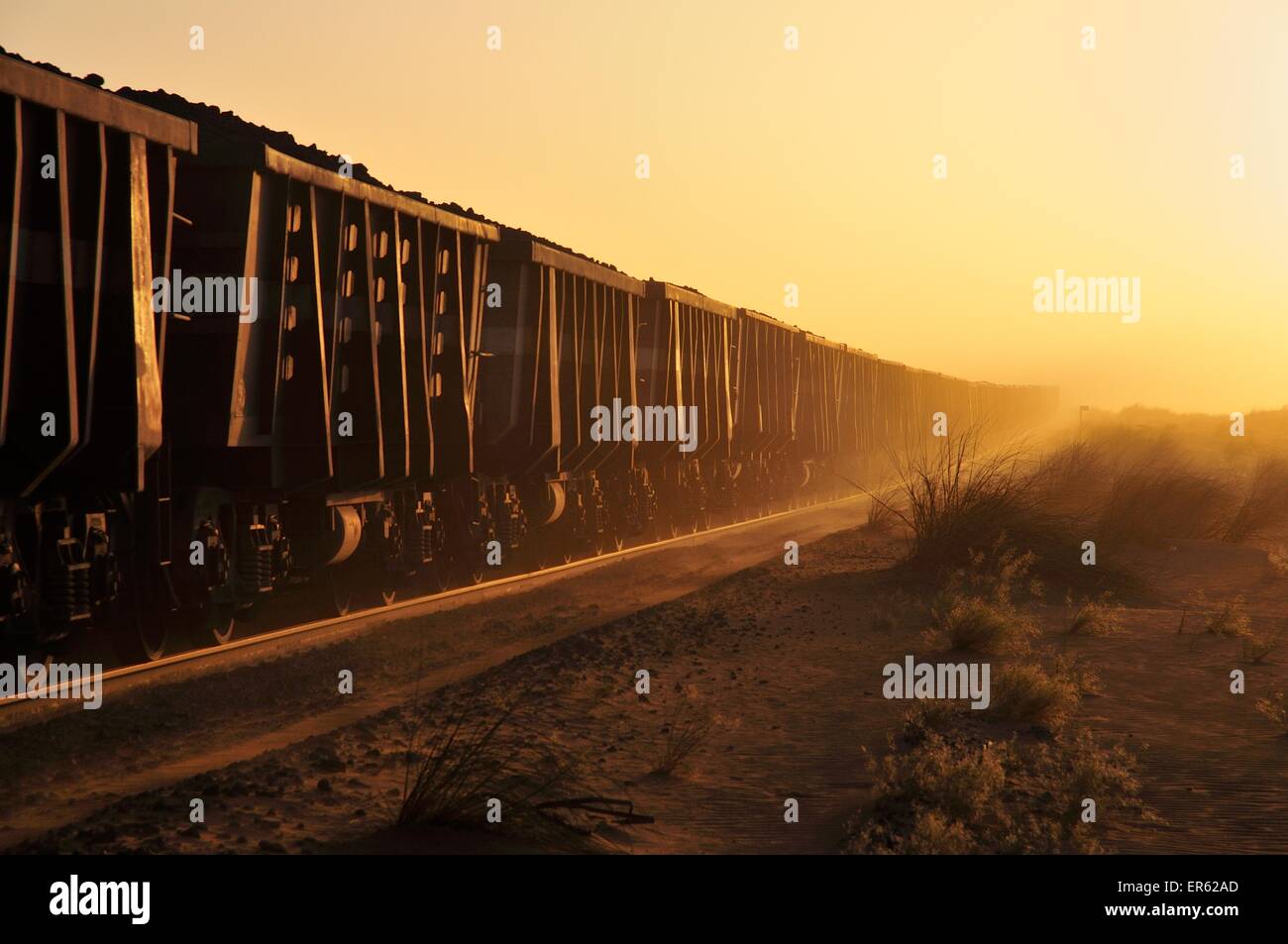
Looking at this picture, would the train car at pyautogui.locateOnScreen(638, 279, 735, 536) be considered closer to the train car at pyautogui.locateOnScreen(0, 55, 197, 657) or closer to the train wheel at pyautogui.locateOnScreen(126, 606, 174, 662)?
the train wheel at pyautogui.locateOnScreen(126, 606, 174, 662)

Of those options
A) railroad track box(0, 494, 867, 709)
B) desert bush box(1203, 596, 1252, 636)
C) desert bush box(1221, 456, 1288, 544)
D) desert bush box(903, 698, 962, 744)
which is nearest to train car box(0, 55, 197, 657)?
railroad track box(0, 494, 867, 709)

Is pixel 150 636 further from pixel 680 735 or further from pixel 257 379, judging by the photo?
pixel 680 735

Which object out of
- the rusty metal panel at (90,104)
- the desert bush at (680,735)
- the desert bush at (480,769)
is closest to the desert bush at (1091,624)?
the desert bush at (680,735)

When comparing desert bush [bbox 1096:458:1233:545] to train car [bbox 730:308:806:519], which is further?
train car [bbox 730:308:806:519]

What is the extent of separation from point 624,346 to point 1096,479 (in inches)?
412

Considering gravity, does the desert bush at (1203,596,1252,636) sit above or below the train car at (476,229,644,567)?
below

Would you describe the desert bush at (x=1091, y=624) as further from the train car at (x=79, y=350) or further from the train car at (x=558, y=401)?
the train car at (x=79, y=350)

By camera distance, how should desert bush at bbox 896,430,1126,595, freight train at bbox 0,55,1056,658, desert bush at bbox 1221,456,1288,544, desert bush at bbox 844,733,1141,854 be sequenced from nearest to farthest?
desert bush at bbox 844,733,1141,854, freight train at bbox 0,55,1056,658, desert bush at bbox 896,430,1126,595, desert bush at bbox 1221,456,1288,544

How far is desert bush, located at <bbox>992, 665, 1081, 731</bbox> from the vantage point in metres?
9.44

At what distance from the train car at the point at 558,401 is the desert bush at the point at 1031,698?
31.9 feet

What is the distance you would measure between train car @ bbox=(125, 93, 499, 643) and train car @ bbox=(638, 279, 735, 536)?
8.36m

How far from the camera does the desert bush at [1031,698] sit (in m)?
9.44

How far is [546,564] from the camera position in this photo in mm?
21391

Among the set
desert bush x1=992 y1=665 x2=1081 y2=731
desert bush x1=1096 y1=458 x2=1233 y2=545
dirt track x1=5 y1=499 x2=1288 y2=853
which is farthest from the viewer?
desert bush x1=1096 y1=458 x2=1233 y2=545
